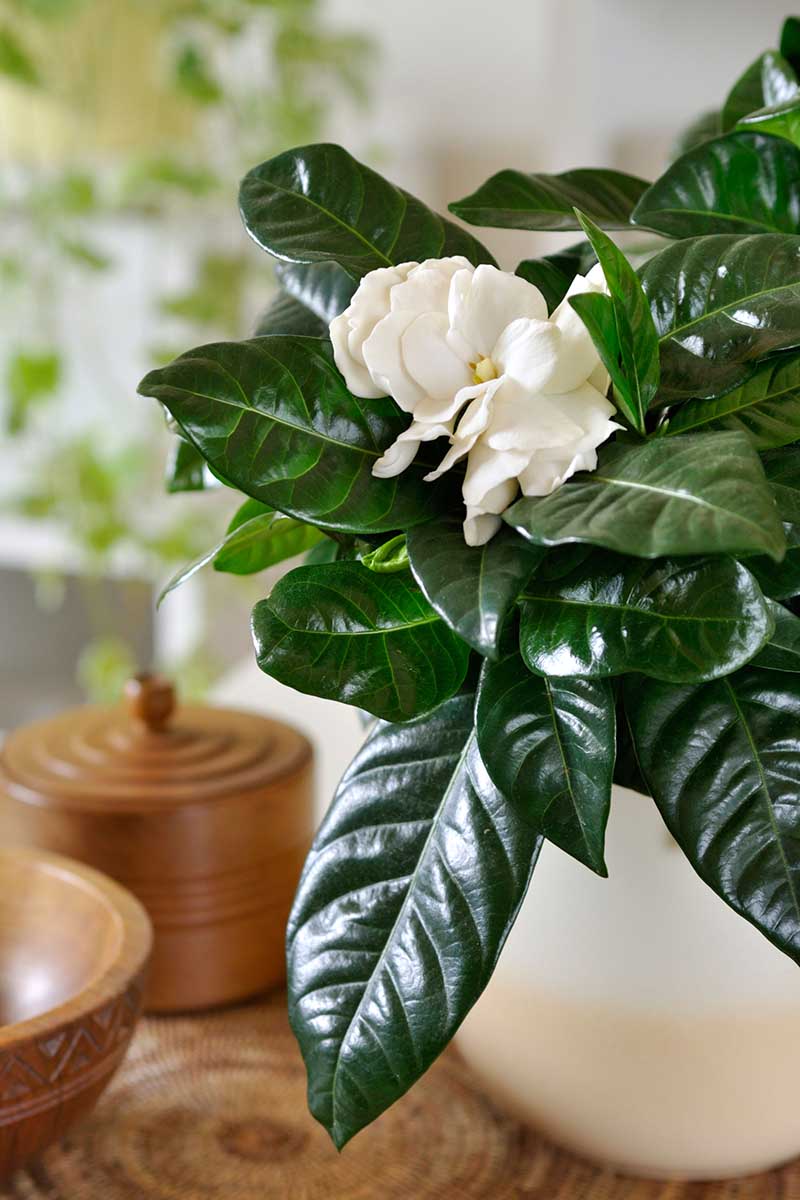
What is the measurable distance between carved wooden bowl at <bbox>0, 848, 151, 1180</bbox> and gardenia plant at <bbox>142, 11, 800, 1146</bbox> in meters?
0.10

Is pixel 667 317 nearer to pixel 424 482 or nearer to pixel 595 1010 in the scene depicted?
pixel 424 482

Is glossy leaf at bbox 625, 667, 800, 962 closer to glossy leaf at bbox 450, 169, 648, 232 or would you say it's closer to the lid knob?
glossy leaf at bbox 450, 169, 648, 232

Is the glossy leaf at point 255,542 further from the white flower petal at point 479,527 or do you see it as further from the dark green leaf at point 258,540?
the white flower petal at point 479,527

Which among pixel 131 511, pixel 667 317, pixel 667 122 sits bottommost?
pixel 131 511

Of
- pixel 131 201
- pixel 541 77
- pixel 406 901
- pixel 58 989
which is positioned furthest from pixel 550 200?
pixel 541 77

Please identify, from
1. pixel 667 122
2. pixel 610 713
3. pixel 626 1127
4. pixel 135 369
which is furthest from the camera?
pixel 135 369

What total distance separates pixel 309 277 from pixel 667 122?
1755 millimetres

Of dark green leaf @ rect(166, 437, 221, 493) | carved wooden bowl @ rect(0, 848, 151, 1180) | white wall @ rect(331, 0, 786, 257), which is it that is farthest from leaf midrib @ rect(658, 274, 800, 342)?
white wall @ rect(331, 0, 786, 257)

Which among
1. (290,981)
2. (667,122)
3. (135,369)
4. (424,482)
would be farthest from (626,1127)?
(135,369)

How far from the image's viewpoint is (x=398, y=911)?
45 cm

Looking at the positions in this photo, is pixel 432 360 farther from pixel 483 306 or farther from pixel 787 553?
pixel 787 553

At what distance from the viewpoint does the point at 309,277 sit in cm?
55

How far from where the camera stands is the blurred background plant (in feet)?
7.36

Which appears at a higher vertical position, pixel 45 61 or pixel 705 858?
pixel 45 61
